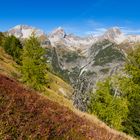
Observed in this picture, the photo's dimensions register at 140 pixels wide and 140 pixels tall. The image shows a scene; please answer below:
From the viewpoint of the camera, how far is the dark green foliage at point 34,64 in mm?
56656

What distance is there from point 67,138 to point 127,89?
32.3 m

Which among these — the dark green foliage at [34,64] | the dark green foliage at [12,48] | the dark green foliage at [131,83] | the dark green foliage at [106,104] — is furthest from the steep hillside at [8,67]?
the dark green foliage at [131,83]

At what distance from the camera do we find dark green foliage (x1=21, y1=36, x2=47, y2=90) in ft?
186

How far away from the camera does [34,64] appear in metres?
58.0

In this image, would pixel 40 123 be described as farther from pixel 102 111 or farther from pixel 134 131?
pixel 102 111

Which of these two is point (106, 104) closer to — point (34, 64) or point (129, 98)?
point (34, 64)

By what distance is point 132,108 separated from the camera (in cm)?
3628

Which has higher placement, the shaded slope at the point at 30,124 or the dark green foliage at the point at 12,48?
the shaded slope at the point at 30,124

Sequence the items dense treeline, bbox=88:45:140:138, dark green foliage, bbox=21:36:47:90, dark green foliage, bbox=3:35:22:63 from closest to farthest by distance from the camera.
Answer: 1. dense treeline, bbox=88:45:140:138
2. dark green foliage, bbox=21:36:47:90
3. dark green foliage, bbox=3:35:22:63

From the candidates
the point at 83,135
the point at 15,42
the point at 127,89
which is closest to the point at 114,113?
the point at 127,89

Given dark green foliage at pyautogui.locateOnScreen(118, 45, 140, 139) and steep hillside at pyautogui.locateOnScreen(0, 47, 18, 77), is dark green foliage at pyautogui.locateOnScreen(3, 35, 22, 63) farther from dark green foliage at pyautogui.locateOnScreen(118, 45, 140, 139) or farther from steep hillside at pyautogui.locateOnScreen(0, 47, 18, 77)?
dark green foliage at pyautogui.locateOnScreen(118, 45, 140, 139)

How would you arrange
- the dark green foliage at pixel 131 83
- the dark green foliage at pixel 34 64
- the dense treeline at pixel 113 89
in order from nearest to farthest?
the dark green foliage at pixel 131 83 < the dense treeline at pixel 113 89 < the dark green foliage at pixel 34 64

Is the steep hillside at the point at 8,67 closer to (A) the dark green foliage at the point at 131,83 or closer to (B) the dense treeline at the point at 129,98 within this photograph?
(B) the dense treeline at the point at 129,98

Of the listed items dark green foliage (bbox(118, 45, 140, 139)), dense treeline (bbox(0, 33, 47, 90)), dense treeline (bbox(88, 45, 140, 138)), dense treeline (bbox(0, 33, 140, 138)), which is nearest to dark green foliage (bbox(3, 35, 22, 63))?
dense treeline (bbox(0, 33, 47, 90))
